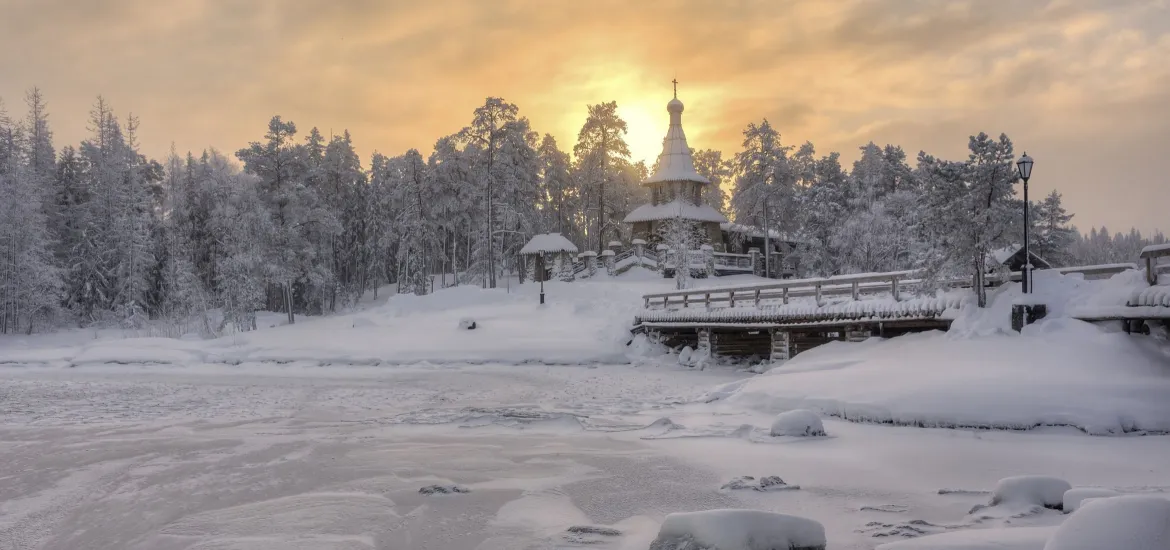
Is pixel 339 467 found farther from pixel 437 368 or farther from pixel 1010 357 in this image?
pixel 437 368

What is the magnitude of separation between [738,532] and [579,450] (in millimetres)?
6089

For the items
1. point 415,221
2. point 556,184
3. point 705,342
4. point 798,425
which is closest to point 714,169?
point 556,184

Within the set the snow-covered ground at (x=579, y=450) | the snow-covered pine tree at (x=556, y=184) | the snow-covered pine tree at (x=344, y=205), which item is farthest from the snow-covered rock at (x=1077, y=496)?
the snow-covered pine tree at (x=344, y=205)

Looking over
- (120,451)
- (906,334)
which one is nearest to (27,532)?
(120,451)

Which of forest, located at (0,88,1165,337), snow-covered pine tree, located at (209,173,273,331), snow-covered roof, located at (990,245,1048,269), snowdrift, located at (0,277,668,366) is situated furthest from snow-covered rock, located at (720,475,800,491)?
snow-covered pine tree, located at (209,173,273,331)

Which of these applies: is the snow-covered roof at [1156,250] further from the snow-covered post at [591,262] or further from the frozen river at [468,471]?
the snow-covered post at [591,262]

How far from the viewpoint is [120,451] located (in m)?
11.8

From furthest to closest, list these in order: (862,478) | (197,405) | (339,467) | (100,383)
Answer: (100,383) < (197,405) < (339,467) < (862,478)

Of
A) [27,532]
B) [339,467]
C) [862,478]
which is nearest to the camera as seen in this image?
[27,532]

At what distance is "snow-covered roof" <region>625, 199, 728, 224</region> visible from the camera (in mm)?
51375

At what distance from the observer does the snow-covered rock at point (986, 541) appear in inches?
205

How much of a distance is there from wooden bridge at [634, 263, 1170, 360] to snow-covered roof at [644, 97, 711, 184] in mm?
23337

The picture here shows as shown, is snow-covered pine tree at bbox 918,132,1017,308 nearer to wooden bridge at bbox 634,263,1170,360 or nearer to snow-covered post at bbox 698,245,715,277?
wooden bridge at bbox 634,263,1170,360

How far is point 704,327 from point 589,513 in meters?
20.8
